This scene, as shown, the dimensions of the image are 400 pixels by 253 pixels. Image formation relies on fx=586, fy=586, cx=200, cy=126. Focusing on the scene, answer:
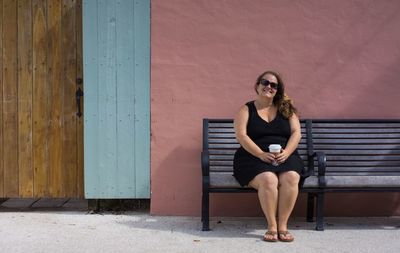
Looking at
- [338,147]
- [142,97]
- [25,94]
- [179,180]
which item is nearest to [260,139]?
[338,147]

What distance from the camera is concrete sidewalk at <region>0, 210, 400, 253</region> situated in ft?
14.5

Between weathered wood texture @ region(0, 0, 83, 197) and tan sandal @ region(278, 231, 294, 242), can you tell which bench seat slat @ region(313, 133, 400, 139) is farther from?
→ weathered wood texture @ region(0, 0, 83, 197)

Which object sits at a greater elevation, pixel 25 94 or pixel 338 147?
pixel 25 94

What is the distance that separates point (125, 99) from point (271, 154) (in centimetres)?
151

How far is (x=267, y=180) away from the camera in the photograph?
14.9ft

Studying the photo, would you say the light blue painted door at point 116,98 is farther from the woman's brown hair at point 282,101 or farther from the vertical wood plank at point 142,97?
the woman's brown hair at point 282,101

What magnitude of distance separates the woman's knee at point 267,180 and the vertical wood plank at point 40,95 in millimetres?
2126

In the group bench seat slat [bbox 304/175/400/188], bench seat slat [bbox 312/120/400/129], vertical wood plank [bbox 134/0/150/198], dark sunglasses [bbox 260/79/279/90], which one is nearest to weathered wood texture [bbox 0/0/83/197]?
vertical wood plank [bbox 134/0/150/198]

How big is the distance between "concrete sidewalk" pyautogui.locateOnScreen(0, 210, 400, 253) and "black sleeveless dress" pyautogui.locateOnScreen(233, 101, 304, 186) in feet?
1.71

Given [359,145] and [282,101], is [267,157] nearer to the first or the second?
[282,101]

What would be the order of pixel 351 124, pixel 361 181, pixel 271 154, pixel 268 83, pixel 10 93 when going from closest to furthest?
1. pixel 271 154
2. pixel 268 83
3. pixel 361 181
4. pixel 351 124
5. pixel 10 93

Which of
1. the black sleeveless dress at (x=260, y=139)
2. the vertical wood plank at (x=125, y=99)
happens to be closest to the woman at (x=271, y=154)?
the black sleeveless dress at (x=260, y=139)

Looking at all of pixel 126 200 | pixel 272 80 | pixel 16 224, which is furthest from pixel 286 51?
pixel 16 224

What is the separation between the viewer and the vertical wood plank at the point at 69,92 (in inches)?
215
